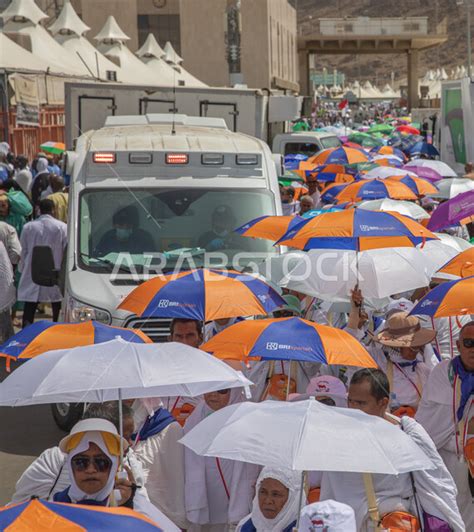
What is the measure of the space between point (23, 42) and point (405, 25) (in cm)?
5878

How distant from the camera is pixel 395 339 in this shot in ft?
25.8

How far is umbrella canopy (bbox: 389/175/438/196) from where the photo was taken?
1666cm

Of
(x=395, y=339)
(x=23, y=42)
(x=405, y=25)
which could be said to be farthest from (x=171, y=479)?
(x=405, y=25)

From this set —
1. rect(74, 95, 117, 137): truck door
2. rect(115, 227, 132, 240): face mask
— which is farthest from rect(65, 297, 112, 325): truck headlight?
rect(74, 95, 117, 137): truck door

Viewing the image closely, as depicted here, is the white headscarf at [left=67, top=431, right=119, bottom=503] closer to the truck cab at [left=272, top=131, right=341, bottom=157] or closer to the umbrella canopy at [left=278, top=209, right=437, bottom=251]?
the umbrella canopy at [left=278, top=209, right=437, bottom=251]

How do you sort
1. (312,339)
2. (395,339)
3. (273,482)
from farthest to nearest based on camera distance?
1. (395,339)
2. (312,339)
3. (273,482)

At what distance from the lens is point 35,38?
3188 cm

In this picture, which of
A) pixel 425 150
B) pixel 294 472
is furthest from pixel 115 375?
pixel 425 150

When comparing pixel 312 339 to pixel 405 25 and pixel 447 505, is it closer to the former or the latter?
pixel 447 505

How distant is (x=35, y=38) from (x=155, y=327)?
23086 mm

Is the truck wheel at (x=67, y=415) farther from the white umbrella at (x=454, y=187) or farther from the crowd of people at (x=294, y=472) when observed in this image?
the white umbrella at (x=454, y=187)

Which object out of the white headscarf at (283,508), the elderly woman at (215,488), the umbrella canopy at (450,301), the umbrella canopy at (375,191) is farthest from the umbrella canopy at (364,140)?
the white headscarf at (283,508)

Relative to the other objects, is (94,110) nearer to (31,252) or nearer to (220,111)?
(220,111)

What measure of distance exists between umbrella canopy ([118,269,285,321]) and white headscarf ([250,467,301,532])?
9.09 ft
